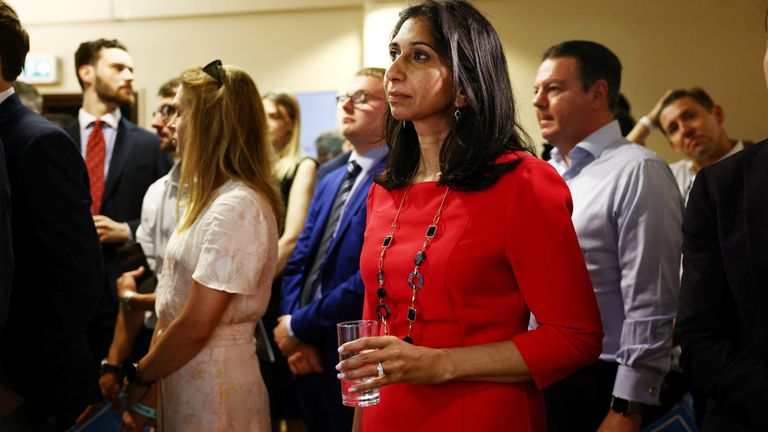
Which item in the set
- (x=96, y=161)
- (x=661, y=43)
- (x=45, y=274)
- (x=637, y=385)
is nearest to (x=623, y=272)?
(x=637, y=385)

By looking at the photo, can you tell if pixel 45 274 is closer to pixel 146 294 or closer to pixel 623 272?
pixel 146 294

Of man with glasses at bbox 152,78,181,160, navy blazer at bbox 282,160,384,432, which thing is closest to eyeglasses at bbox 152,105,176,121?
man with glasses at bbox 152,78,181,160

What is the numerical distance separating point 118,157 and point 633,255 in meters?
2.36

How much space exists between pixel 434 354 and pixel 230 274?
0.76 metres

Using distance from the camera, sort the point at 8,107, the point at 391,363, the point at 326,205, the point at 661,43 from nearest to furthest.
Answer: the point at 391,363 → the point at 8,107 → the point at 326,205 → the point at 661,43

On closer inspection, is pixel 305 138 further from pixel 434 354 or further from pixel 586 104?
pixel 434 354

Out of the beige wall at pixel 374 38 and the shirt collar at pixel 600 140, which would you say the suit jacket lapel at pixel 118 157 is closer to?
the shirt collar at pixel 600 140

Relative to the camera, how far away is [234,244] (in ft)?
6.88

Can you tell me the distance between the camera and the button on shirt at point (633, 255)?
7.45ft

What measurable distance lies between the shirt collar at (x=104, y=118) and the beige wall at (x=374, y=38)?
2.27 meters

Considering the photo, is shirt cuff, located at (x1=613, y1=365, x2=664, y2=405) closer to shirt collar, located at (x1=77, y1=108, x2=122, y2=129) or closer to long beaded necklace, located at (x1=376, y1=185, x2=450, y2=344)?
long beaded necklace, located at (x1=376, y1=185, x2=450, y2=344)

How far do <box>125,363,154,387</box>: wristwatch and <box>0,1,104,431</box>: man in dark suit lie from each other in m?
0.11

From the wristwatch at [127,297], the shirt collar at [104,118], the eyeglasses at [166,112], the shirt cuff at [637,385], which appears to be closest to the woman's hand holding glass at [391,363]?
the shirt cuff at [637,385]

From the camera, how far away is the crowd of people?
1.51 meters
